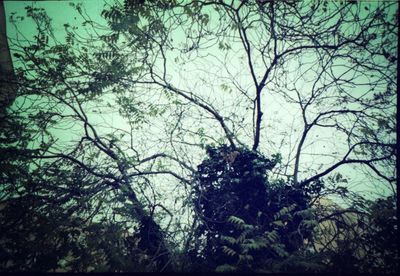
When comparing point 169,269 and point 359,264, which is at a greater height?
point 359,264

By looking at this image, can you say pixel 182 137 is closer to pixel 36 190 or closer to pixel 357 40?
pixel 36 190

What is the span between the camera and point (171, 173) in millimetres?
6629

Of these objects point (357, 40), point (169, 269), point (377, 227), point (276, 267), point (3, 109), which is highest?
point (357, 40)

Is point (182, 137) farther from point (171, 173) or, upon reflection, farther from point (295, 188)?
point (295, 188)

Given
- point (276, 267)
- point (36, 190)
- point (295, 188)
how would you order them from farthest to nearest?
point (295, 188)
point (36, 190)
point (276, 267)

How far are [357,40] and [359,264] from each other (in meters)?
5.96

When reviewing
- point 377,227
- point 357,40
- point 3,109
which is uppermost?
point 357,40

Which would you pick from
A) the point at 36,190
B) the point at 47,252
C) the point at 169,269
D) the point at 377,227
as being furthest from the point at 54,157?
the point at 377,227

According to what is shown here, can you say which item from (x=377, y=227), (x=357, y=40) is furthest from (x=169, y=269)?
(x=357, y=40)

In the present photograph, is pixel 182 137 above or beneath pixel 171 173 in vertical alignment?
above

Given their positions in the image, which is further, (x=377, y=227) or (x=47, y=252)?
(x=377, y=227)

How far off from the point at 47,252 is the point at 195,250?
3533 millimetres

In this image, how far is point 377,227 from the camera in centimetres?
594

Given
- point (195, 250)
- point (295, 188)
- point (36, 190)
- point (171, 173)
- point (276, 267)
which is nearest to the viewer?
point (276, 267)
